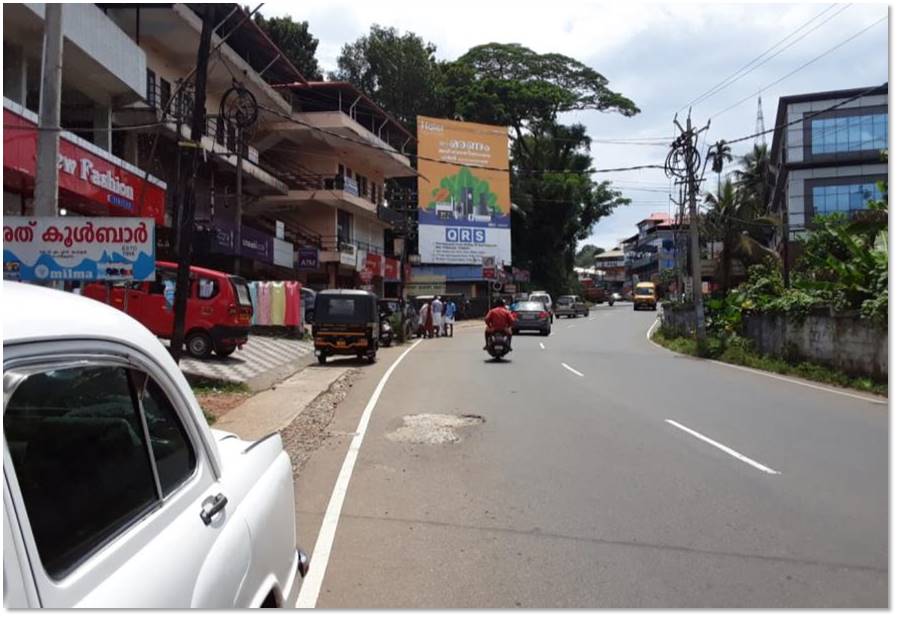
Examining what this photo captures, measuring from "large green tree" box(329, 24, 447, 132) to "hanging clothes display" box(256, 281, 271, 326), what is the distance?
38.9 meters

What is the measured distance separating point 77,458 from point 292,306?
1012 inches

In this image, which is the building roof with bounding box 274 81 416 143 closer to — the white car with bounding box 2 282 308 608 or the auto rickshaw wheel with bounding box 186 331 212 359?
the auto rickshaw wheel with bounding box 186 331 212 359

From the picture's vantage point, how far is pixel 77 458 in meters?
2.07

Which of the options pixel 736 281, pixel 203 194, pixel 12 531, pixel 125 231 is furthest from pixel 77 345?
pixel 736 281

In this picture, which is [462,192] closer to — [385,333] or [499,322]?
[385,333]

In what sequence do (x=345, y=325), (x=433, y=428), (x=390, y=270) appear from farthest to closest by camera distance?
(x=390, y=270), (x=345, y=325), (x=433, y=428)

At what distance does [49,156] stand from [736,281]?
55.6m

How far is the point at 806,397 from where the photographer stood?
13773 millimetres

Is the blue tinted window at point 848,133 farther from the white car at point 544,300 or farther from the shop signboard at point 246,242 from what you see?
the shop signboard at point 246,242

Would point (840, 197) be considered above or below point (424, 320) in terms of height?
above

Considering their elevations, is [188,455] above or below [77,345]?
below

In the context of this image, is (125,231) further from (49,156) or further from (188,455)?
(188,455)

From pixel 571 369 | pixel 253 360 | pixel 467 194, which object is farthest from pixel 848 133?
pixel 253 360

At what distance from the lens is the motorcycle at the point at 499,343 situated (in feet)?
67.1
